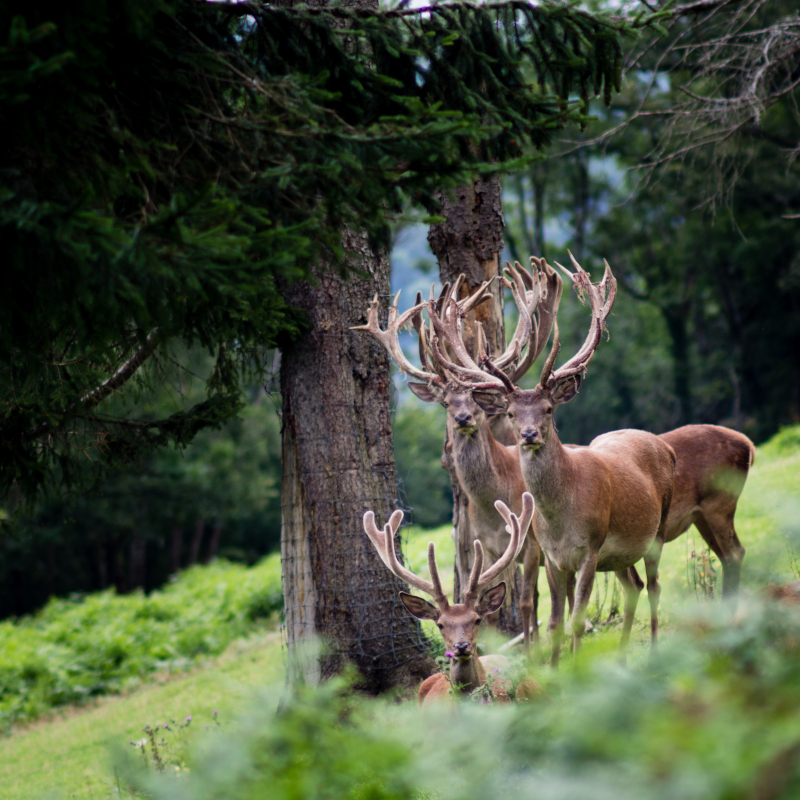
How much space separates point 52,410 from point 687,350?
30.8 metres

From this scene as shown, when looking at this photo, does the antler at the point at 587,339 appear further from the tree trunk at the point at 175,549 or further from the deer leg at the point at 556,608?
the tree trunk at the point at 175,549

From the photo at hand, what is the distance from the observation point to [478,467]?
659 centimetres

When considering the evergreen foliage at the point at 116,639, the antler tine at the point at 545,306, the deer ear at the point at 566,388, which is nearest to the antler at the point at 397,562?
the deer ear at the point at 566,388

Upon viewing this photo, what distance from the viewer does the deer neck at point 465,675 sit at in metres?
4.52

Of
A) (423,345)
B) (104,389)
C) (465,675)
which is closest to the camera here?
(465,675)

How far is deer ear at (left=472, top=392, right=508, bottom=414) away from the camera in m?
5.86

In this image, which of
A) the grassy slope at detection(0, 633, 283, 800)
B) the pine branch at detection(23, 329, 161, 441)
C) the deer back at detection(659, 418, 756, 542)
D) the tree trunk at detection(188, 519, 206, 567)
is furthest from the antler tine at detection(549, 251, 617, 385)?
the tree trunk at detection(188, 519, 206, 567)

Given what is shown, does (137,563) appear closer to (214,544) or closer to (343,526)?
(214,544)

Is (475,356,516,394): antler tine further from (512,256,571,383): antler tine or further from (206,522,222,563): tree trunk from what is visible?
(206,522,222,563): tree trunk

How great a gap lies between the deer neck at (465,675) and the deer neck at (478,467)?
6.86ft

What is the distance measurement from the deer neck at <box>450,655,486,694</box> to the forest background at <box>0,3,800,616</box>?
21.5m

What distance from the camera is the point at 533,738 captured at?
1.87 meters

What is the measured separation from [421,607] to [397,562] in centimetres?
48

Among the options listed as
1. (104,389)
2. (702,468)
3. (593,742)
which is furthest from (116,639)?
(593,742)
